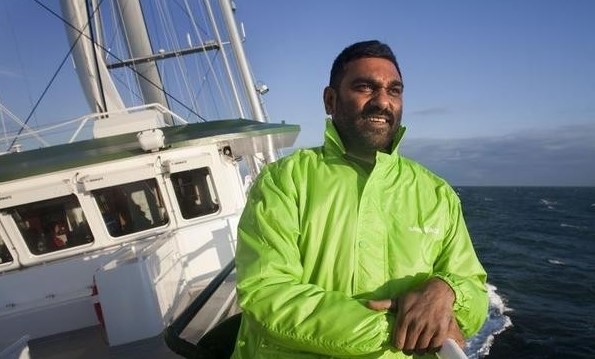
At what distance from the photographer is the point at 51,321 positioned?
6816mm

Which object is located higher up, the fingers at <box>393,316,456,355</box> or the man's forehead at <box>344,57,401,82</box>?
the man's forehead at <box>344,57,401,82</box>

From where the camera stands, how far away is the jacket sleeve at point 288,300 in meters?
1.87

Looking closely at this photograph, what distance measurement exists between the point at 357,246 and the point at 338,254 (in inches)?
4.0

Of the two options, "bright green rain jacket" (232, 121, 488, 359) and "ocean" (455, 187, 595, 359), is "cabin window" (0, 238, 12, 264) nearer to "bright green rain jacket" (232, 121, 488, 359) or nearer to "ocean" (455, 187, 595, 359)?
"bright green rain jacket" (232, 121, 488, 359)

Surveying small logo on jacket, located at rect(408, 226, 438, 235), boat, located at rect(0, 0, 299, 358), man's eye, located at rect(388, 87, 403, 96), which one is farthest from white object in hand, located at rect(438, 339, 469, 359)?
boat, located at rect(0, 0, 299, 358)

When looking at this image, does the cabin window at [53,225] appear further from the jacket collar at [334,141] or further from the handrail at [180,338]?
the jacket collar at [334,141]

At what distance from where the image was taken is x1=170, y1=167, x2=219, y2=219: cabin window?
767 cm

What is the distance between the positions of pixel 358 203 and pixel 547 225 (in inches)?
2058

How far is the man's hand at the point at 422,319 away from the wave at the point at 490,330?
1187cm

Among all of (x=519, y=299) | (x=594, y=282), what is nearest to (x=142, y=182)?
(x=519, y=299)

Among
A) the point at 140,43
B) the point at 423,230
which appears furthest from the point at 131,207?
the point at 140,43

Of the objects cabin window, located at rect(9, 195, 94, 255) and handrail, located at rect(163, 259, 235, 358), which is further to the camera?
cabin window, located at rect(9, 195, 94, 255)

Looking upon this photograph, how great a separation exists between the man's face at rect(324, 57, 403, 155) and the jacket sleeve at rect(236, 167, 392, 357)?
1.68ft

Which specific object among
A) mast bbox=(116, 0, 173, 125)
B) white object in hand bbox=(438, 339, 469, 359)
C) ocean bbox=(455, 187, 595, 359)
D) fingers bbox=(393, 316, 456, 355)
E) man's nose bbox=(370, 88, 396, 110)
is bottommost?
ocean bbox=(455, 187, 595, 359)
